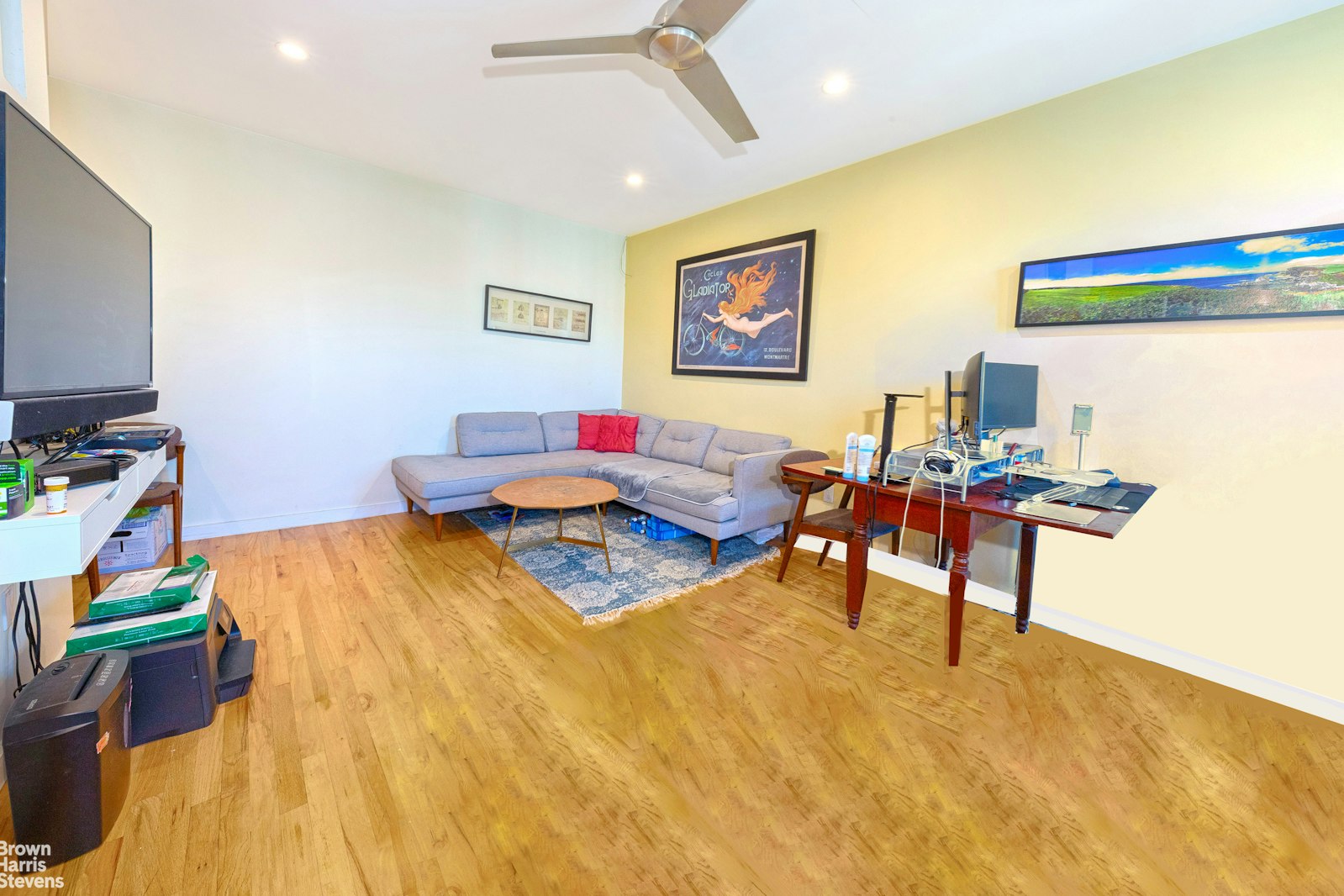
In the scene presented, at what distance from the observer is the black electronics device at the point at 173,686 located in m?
1.47

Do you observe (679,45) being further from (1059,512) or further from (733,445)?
(733,445)

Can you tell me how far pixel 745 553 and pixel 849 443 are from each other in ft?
3.95

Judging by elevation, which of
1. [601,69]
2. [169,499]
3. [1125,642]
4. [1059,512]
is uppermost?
[601,69]

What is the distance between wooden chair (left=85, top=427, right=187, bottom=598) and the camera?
2.18 m

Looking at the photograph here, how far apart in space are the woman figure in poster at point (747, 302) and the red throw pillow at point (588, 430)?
4.75 ft

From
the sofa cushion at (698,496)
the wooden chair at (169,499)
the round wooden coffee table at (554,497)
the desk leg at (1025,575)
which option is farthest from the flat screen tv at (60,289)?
the desk leg at (1025,575)

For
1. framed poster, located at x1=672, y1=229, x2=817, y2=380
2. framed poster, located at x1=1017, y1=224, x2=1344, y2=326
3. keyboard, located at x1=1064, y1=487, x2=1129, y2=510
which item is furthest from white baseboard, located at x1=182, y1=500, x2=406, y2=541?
framed poster, located at x1=1017, y1=224, x2=1344, y2=326

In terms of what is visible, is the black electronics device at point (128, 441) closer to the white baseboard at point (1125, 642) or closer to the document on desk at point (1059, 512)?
the document on desk at point (1059, 512)

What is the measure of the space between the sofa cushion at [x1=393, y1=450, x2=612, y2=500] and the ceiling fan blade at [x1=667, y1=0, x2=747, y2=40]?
2.71 m

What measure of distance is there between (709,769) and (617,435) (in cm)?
327

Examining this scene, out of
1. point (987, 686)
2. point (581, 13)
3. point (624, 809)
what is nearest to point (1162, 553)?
point (987, 686)

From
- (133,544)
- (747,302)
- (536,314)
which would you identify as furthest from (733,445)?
(133,544)

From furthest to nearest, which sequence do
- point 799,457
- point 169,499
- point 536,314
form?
1. point 536,314
2. point 799,457
3. point 169,499

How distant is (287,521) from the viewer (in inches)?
136
